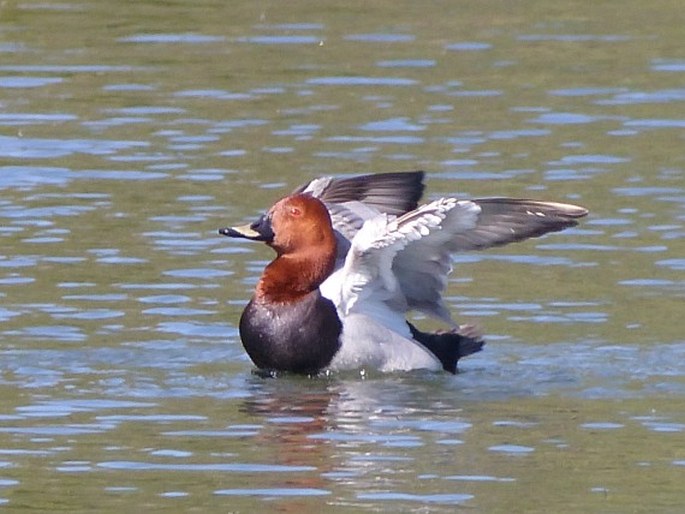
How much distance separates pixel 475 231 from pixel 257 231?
120 cm

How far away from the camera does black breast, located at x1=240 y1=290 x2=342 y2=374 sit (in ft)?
37.2

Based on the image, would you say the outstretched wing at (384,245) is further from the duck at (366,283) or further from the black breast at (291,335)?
the black breast at (291,335)

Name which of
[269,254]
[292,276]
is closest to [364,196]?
[292,276]

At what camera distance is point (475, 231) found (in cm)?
1146

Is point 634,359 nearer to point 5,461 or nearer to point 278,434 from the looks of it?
point 278,434

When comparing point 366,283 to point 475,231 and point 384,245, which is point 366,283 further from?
point 475,231

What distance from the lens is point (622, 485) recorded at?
8.83 meters

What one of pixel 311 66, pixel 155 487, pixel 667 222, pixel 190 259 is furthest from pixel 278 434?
pixel 311 66

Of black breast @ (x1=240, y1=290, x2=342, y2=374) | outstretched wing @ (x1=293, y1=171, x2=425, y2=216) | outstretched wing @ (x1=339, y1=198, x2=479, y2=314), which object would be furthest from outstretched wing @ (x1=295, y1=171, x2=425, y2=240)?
black breast @ (x1=240, y1=290, x2=342, y2=374)

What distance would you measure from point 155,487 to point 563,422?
2234mm

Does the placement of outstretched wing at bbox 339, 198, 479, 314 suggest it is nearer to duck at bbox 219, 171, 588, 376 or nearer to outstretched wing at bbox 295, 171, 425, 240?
duck at bbox 219, 171, 588, 376

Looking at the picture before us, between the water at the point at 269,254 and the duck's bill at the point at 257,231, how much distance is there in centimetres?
73

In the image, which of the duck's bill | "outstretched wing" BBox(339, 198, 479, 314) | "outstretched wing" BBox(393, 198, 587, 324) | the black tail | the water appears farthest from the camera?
the black tail

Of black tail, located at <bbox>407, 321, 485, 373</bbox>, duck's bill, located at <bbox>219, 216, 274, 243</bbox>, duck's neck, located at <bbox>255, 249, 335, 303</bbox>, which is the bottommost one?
black tail, located at <bbox>407, 321, 485, 373</bbox>
